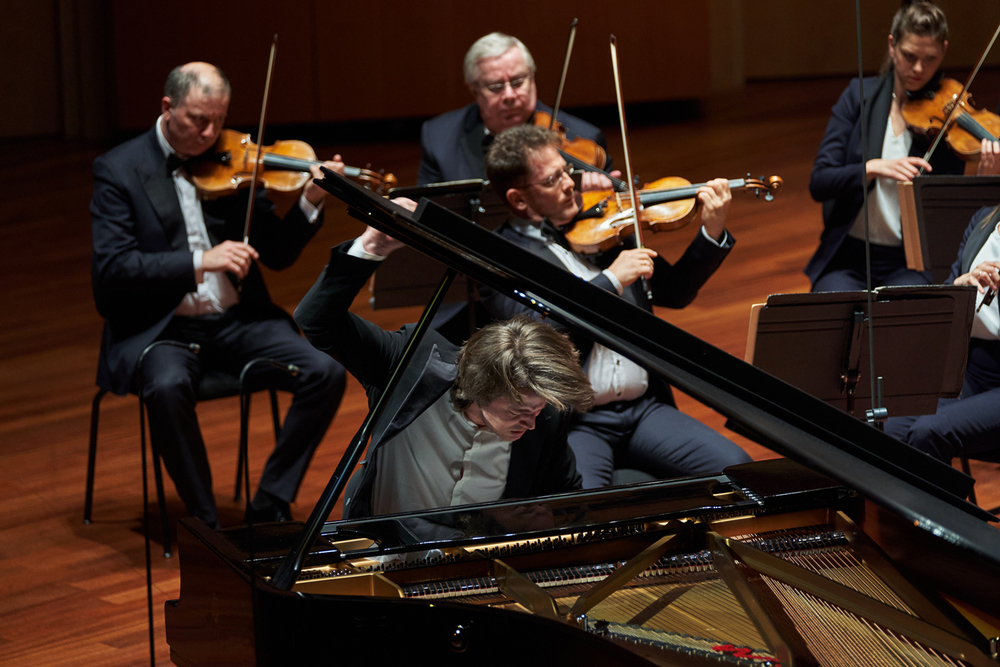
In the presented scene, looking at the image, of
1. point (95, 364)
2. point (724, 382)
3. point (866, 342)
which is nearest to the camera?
point (724, 382)

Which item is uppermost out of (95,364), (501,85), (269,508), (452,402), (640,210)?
(501,85)

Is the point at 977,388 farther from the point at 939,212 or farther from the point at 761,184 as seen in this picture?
the point at 761,184

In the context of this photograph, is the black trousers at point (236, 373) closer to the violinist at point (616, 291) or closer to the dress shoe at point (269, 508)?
the dress shoe at point (269, 508)

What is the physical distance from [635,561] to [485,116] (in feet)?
6.40

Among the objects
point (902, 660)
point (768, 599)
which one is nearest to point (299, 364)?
point (768, 599)

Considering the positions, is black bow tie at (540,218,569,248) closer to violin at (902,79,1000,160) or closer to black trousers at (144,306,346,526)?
black trousers at (144,306,346,526)

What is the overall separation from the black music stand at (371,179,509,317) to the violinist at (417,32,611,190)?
505 mm

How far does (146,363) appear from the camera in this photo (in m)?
2.92

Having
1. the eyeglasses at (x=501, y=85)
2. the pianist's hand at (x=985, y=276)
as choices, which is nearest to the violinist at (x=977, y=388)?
the pianist's hand at (x=985, y=276)

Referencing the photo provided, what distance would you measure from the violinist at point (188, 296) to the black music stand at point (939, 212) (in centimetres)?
156

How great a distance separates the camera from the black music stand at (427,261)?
282 cm

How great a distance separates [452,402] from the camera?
1.97 meters

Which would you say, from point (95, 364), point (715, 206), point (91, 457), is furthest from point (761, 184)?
→ point (95, 364)

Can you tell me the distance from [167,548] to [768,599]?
1807 mm
